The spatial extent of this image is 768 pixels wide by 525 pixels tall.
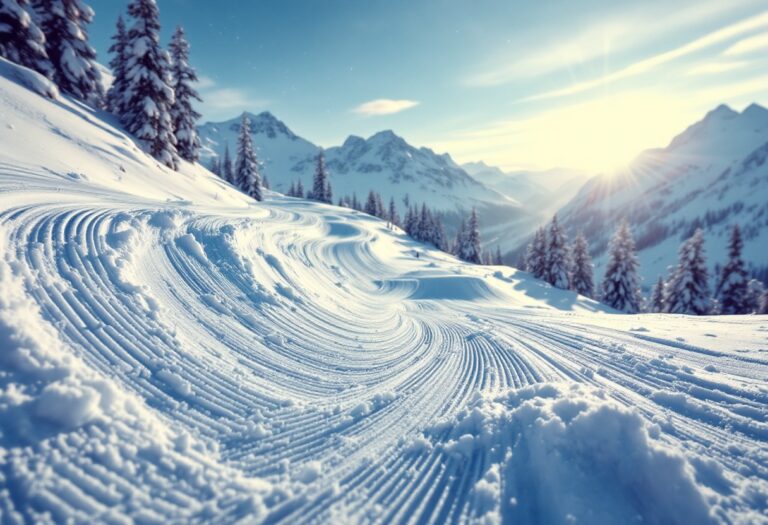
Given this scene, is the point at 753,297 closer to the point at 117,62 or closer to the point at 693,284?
the point at 693,284

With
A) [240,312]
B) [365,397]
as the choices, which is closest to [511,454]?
[365,397]

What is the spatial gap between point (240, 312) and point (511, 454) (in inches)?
186

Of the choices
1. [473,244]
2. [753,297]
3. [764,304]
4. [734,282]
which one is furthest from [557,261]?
[473,244]

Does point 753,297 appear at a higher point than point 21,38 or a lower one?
lower

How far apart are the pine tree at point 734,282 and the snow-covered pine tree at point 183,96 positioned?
44111 mm

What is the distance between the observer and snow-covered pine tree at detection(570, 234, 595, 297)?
3397cm

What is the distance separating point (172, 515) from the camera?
243 cm

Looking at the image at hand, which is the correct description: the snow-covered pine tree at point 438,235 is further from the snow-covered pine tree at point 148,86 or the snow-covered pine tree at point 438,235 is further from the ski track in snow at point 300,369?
the ski track in snow at point 300,369

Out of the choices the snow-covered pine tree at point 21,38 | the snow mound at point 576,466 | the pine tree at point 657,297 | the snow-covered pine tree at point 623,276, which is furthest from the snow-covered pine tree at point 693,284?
the snow-covered pine tree at point 21,38

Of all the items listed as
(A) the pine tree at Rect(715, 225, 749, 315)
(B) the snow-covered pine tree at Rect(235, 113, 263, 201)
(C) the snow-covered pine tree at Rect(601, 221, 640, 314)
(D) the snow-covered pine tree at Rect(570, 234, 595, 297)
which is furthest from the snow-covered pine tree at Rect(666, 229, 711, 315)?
(B) the snow-covered pine tree at Rect(235, 113, 263, 201)

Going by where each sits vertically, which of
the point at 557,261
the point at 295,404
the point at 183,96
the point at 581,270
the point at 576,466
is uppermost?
the point at 183,96

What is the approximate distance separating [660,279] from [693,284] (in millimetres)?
10128

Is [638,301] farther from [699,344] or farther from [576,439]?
[576,439]

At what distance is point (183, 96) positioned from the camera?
27.8 meters
